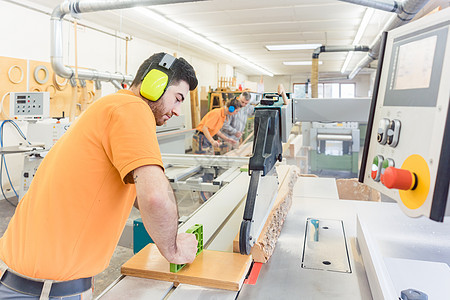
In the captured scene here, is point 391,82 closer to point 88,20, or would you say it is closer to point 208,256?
point 208,256

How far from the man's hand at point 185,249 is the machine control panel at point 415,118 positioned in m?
0.57

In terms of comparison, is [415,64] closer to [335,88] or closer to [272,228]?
[272,228]

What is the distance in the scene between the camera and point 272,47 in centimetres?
861

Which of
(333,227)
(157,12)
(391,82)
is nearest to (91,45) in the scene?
(157,12)

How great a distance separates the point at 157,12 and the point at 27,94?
92.2 inches

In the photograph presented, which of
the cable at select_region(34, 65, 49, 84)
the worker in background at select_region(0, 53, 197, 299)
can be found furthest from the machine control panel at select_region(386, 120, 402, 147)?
the cable at select_region(34, 65, 49, 84)

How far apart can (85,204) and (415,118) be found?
2.70 ft

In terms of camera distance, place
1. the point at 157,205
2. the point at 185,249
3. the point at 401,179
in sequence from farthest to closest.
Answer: the point at 185,249
the point at 157,205
the point at 401,179

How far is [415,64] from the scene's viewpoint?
0.68 m

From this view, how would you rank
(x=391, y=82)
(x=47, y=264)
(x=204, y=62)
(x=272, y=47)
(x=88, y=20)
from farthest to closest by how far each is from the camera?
(x=204, y=62), (x=272, y=47), (x=88, y=20), (x=47, y=264), (x=391, y=82)

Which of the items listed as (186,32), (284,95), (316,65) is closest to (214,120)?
(316,65)

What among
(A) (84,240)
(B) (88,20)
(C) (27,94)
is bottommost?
(A) (84,240)

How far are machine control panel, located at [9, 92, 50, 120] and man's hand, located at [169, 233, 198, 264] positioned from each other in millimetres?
3582

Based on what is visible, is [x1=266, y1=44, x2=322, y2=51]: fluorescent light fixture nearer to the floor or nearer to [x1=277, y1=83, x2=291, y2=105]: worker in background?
the floor
